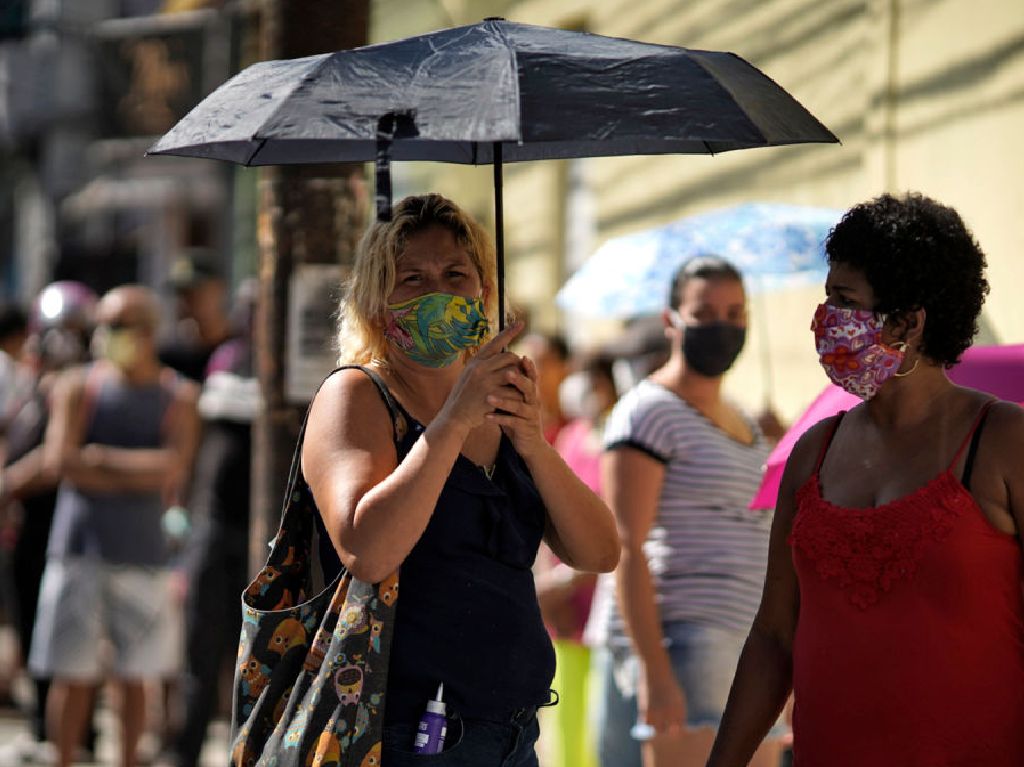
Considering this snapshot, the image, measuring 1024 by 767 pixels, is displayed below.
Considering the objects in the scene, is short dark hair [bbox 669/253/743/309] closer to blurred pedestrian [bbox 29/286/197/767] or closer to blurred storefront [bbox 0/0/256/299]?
blurred pedestrian [bbox 29/286/197/767]

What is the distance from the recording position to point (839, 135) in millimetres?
8172

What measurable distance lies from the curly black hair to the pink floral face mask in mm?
51

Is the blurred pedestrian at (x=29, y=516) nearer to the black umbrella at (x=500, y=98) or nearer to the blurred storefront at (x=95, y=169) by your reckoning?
the black umbrella at (x=500, y=98)

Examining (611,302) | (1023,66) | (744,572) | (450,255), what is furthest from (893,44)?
(450,255)

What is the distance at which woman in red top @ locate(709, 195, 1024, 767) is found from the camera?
3.20 metres

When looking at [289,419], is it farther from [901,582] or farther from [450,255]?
[901,582]

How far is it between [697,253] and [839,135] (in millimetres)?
1974

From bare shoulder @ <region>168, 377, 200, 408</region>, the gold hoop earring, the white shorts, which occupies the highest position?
the gold hoop earring

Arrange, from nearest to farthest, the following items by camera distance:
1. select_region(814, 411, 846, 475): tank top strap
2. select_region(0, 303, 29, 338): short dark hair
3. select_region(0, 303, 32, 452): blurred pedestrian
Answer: select_region(814, 411, 846, 475): tank top strap, select_region(0, 303, 32, 452): blurred pedestrian, select_region(0, 303, 29, 338): short dark hair

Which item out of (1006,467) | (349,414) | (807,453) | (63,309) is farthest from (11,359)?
(1006,467)

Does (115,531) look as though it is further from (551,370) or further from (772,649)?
(772,649)

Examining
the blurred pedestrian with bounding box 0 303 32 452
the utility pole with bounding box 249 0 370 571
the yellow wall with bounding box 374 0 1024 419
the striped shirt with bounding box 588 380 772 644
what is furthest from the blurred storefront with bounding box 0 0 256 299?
the striped shirt with bounding box 588 380 772 644

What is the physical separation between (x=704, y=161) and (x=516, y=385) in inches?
256

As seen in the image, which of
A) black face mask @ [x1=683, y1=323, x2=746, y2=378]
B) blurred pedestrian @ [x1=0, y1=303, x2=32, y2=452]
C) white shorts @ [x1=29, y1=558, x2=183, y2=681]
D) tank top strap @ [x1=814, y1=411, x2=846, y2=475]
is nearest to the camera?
tank top strap @ [x1=814, y1=411, x2=846, y2=475]
